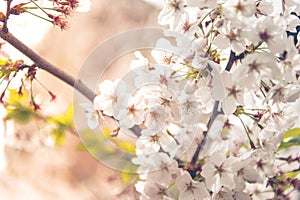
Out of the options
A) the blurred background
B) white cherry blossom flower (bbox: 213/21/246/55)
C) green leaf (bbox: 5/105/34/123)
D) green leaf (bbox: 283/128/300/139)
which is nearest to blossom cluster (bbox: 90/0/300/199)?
white cherry blossom flower (bbox: 213/21/246/55)

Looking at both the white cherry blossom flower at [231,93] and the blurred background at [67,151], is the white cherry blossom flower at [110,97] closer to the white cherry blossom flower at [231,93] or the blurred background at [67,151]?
the white cherry blossom flower at [231,93]

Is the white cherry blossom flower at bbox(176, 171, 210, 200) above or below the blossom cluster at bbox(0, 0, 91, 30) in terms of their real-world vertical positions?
below

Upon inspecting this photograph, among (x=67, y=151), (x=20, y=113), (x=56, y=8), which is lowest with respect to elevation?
(x=67, y=151)

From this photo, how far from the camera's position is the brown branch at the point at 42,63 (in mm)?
433

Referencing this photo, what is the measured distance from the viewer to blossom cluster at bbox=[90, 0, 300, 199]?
39 centimetres

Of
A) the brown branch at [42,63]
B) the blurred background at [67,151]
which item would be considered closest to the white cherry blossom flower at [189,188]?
the brown branch at [42,63]

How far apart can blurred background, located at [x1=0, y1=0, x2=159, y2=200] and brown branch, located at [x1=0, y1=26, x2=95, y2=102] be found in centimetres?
68

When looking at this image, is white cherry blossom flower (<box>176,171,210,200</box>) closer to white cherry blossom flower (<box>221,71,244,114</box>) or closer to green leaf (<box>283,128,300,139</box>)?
white cherry blossom flower (<box>221,71,244,114</box>)

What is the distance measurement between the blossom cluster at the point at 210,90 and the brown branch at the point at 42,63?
0.03 meters

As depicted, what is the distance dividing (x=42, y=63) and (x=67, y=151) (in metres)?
1.07

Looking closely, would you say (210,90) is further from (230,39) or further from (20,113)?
(20,113)

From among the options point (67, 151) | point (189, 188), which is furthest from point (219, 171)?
point (67, 151)

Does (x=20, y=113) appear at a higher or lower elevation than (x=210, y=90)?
lower

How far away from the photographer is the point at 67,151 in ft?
4.91
